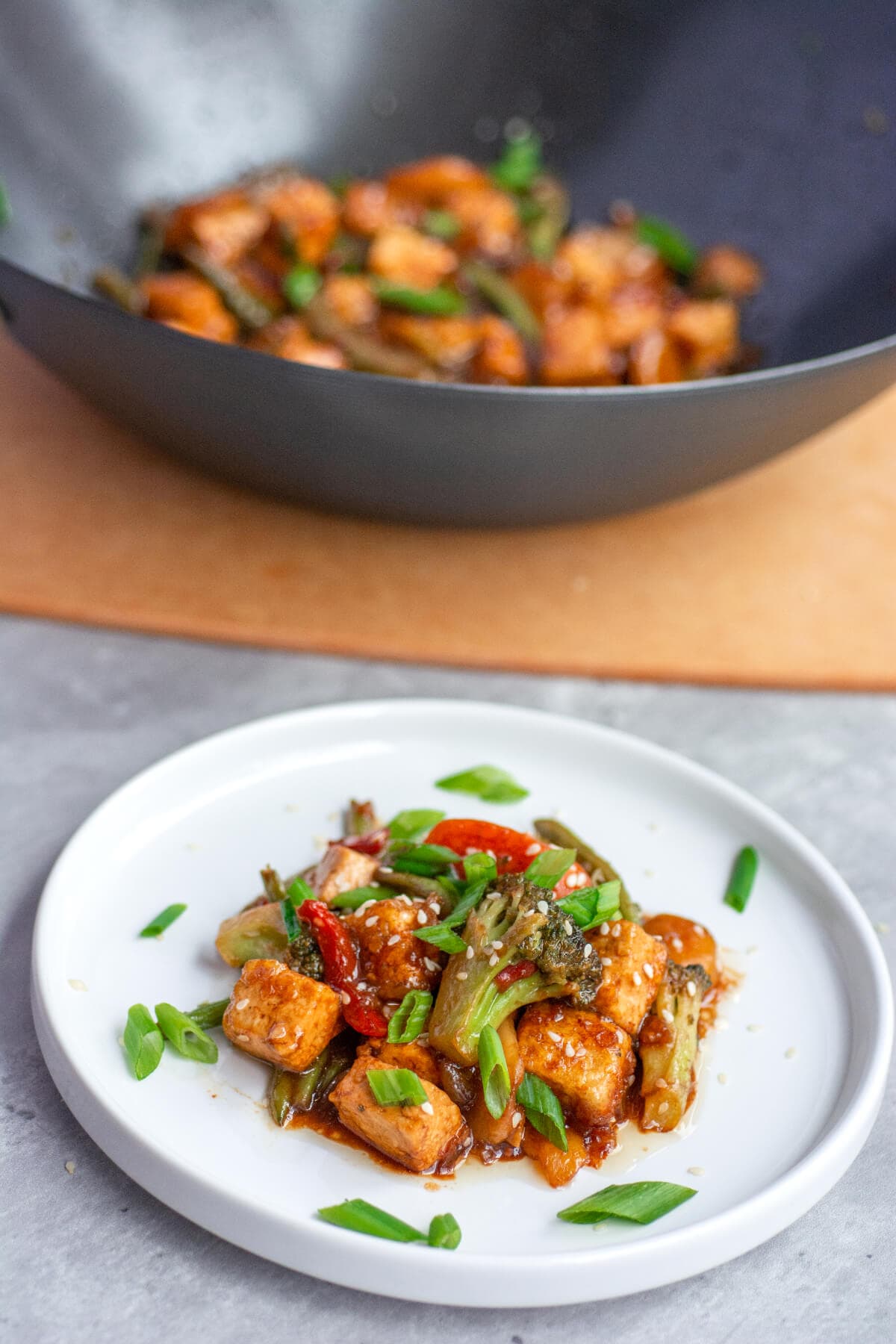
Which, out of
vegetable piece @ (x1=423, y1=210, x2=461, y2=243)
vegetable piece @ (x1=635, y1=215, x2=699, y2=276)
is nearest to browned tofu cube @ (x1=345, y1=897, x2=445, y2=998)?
vegetable piece @ (x1=423, y1=210, x2=461, y2=243)

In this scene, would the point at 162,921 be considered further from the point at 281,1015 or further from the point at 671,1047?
the point at 671,1047

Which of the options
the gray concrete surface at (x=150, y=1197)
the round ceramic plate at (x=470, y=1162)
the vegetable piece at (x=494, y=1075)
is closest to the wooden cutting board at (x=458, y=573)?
the gray concrete surface at (x=150, y=1197)

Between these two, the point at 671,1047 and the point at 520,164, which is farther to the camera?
the point at 520,164

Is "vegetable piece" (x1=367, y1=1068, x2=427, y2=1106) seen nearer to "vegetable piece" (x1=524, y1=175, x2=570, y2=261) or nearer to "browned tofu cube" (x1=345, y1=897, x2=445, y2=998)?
"browned tofu cube" (x1=345, y1=897, x2=445, y2=998)

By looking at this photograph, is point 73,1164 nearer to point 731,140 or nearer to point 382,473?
point 382,473

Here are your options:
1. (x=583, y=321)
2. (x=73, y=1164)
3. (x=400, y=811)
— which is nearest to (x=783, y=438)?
(x=583, y=321)

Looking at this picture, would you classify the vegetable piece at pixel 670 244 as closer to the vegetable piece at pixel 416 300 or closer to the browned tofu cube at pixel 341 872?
the vegetable piece at pixel 416 300

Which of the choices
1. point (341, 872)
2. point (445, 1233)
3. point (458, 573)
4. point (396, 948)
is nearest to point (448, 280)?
point (458, 573)
